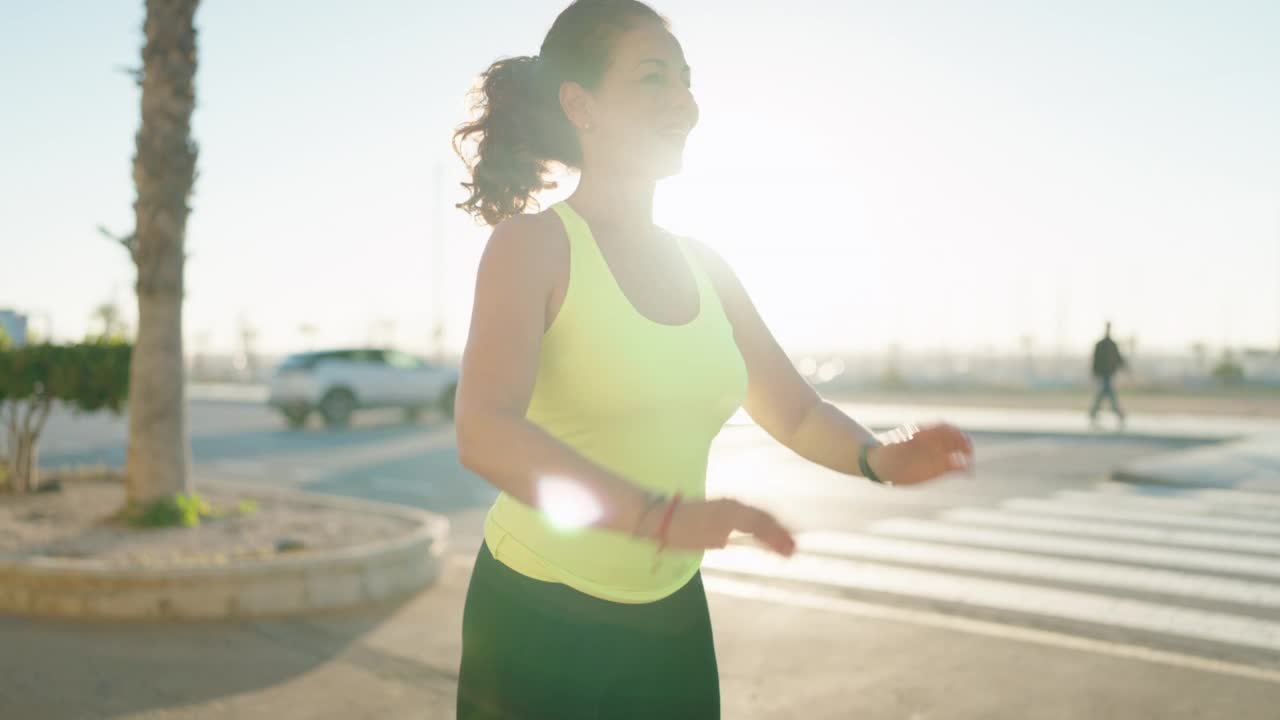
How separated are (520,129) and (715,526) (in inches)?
35.7

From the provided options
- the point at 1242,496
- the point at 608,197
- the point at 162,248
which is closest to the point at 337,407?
the point at 162,248

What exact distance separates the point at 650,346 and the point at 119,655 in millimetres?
4329

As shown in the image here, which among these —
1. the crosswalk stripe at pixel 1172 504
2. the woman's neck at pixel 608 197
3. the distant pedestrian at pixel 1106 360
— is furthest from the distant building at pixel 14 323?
the distant pedestrian at pixel 1106 360

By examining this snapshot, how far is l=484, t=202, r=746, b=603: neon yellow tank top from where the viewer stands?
5.57 feet

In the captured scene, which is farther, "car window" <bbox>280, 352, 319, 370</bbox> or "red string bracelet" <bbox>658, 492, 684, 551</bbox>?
A: "car window" <bbox>280, 352, 319, 370</bbox>

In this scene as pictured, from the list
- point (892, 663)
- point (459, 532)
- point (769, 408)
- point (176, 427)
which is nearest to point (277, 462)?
point (459, 532)

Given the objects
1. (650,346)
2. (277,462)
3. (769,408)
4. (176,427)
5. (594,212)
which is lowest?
(277,462)

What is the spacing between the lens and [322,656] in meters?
5.18

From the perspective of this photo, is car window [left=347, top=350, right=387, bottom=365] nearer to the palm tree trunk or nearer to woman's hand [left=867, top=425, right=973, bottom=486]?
the palm tree trunk

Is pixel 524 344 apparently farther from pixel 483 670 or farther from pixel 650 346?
pixel 483 670

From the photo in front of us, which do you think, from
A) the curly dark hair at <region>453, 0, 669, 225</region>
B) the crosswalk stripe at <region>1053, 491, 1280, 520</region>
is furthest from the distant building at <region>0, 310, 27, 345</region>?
Answer: the crosswalk stripe at <region>1053, 491, 1280, 520</region>

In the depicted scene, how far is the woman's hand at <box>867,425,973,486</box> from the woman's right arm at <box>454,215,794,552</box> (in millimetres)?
445

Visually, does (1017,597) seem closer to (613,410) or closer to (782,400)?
(782,400)

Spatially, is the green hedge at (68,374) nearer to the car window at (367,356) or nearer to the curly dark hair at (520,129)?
the curly dark hair at (520,129)
